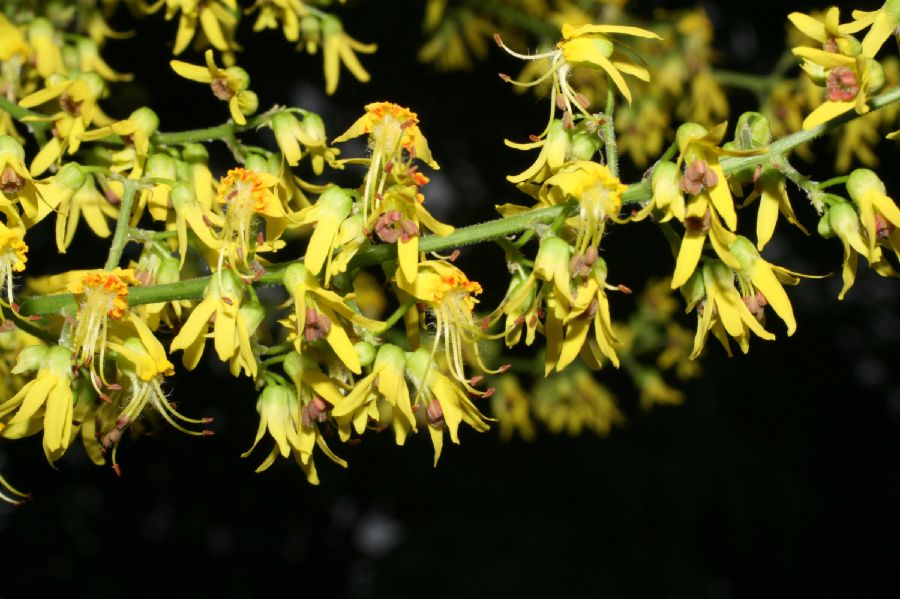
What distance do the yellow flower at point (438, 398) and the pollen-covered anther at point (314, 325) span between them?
0.65ft

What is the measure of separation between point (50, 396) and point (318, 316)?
49 cm

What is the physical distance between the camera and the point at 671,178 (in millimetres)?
1809

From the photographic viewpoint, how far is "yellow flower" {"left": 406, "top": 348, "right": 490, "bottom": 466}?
6.45 feet

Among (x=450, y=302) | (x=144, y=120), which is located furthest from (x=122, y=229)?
(x=450, y=302)

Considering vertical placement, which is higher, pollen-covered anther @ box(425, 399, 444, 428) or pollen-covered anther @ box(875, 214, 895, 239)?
pollen-covered anther @ box(875, 214, 895, 239)

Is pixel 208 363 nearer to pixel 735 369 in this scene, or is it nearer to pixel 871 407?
pixel 735 369

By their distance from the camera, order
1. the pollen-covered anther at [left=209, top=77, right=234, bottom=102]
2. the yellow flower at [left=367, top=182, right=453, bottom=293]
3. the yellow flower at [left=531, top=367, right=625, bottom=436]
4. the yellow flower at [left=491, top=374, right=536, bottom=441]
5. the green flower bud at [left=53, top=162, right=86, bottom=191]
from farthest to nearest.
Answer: the yellow flower at [left=531, top=367, right=625, bottom=436], the yellow flower at [left=491, top=374, right=536, bottom=441], the pollen-covered anther at [left=209, top=77, right=234, bottom=102], the green flower bud at [left=53, top=162, right=86, bottom=191], the yellow flower at [left=367, top=182, right=453, bottom=293]

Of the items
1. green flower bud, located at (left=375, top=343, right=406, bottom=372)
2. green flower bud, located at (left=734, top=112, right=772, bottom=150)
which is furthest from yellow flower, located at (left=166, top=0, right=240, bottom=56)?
green flower bud, located at (left=734, top=112, right=772, bottom=150)

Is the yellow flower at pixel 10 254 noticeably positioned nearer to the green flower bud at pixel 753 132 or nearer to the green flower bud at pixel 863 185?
the green flower bud at pixel 753 132

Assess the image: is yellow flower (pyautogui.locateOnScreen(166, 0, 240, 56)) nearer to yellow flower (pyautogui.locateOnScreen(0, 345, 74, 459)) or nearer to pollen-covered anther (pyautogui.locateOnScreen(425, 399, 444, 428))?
yellow flower (pyautogui.locateOnScreen(0, 345, 74, 459))

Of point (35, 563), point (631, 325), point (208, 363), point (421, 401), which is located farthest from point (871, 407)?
point (421, 401)

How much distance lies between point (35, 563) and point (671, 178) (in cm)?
386

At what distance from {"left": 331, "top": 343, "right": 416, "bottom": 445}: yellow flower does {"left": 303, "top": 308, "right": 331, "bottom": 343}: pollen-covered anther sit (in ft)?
0.37

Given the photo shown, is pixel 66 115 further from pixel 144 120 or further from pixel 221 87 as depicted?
pixel 221 87
